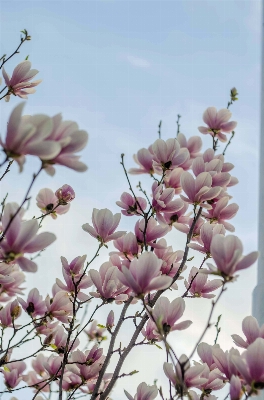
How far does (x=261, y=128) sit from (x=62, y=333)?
2475 millimetres

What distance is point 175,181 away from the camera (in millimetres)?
1162

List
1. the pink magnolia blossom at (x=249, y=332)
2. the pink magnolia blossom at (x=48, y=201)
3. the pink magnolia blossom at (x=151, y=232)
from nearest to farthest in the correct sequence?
the pink magnolia blossom at (x=249, y=332), the pink magnolia blossom at (x=151, y=232), the pink magnolia blossom at (x=48, y=201)

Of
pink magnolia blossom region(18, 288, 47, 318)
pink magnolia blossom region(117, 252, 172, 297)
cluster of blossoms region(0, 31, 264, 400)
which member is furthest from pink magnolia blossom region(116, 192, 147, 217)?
pink magnolia blossom region(117, 252, 172, 297)

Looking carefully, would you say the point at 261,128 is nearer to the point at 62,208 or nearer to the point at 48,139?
the point at 62,208

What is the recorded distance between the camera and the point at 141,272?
0.71 m

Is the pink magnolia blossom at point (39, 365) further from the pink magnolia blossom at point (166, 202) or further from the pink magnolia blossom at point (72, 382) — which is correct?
the pink magnolia blossom at point (166, 202)

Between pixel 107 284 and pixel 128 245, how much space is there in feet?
0.34

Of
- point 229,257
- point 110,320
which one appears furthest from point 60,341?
point 229,257

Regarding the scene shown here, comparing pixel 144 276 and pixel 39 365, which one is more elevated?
pixel 144 276

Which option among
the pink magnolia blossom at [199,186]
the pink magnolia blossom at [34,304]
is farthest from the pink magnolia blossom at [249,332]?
the pink magnolia blossom at [34,304]

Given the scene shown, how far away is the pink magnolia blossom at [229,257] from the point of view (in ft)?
2.22

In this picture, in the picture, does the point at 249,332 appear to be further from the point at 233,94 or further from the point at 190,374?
the point at 233,94

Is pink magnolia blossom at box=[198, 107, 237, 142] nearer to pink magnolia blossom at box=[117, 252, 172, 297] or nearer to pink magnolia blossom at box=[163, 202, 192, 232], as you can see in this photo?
pink magnolia blossom at box=[163, 202, 192, 232]

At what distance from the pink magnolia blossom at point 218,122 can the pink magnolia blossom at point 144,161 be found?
28 centimetres
